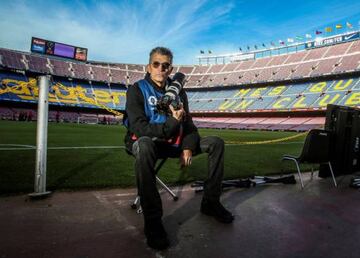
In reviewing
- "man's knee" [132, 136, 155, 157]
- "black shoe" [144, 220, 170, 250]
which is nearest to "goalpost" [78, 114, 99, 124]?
"man's knee" [132, 136, 155, 157]

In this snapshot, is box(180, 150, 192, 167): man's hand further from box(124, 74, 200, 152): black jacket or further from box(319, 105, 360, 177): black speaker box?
box(319, 105, 360, 177): black speaker box

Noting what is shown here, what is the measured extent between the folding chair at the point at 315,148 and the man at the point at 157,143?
2297 millimetres

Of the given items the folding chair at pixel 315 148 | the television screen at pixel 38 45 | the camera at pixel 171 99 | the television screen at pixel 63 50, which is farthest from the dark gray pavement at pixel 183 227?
the television screen at pixel 63 50

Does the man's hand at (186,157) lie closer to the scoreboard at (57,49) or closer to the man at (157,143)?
the man at (157,143)

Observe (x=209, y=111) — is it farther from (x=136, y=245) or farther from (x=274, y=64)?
(x=136, y=245)

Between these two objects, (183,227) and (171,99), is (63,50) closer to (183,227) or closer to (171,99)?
(171,99)

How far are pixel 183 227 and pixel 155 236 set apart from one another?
50cm

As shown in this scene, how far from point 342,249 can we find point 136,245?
1686 millimetres

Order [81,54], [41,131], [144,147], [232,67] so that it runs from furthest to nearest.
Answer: [232,67] → [81,54] → [41,131] → [144,147]

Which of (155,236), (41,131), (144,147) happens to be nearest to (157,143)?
(144,147)

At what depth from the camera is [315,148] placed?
4.68 m

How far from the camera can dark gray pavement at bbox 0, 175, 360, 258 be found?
6.87ft

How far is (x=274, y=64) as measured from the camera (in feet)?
177

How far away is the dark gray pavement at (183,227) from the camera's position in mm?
2094
